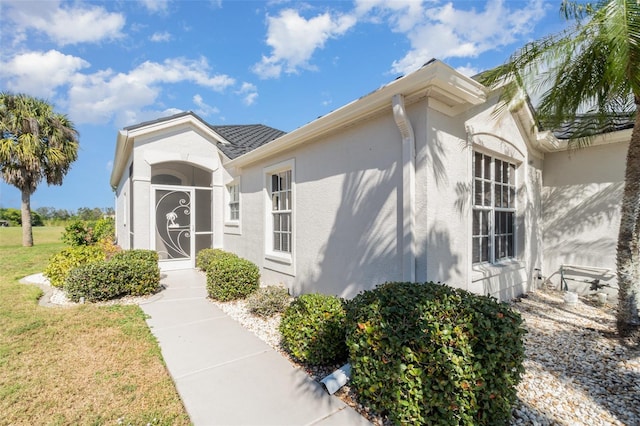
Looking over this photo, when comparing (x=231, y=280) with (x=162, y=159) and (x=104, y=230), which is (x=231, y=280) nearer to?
(x=162, y=159)

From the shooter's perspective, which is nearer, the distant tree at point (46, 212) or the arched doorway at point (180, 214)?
the arched doorway at point (180, 214)

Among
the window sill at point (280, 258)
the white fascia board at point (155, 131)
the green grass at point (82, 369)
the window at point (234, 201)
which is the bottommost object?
the green grass at point (82, 369)

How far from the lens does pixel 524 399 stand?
2.92 meters

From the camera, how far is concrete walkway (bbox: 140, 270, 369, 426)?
8.78 feet

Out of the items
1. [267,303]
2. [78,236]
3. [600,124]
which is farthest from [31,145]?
[600,124]

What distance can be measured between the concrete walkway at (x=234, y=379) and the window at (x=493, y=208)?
413cm

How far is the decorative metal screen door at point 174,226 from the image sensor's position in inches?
389

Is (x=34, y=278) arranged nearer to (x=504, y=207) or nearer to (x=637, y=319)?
(x=504, y=207)

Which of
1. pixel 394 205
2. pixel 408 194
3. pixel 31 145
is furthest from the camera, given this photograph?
pixel 31 145

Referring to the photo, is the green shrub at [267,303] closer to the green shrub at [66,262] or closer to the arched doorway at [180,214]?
the green shrub at [66,262]

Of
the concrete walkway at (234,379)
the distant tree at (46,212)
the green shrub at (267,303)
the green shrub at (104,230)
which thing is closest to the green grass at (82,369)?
the concrete walkway at (234,379)

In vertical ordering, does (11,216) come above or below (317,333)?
above

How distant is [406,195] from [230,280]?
4.39 meters

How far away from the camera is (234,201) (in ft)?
34.2
